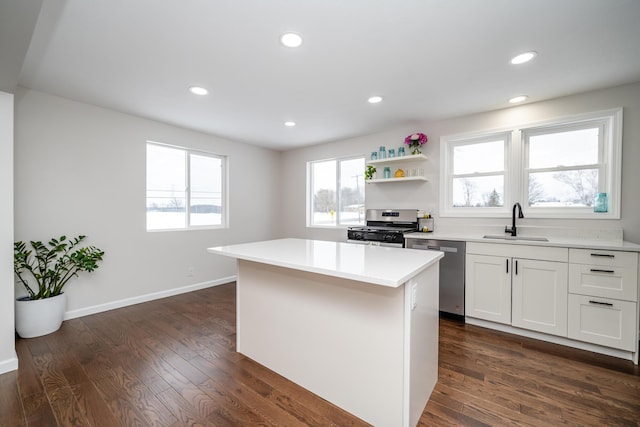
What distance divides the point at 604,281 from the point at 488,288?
0.88 m

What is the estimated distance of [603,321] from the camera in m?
2.32

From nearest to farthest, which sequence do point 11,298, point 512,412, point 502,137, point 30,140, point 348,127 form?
point 512,412 < point 11,298 < point 30,140 < point 502,137 < point 348,127

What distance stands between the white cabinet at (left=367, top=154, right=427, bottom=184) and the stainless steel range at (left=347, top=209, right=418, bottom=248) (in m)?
0.48

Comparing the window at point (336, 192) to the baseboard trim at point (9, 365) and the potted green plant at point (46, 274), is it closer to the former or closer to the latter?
the potted green plant at point (46, 274)

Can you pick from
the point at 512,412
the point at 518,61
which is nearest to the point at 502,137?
the point at 518,61

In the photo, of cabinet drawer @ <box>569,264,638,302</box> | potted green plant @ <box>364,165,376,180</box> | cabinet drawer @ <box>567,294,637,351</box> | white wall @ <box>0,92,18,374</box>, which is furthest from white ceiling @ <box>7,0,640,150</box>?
cabinet drawer @ <box>567,294,637,351</box>

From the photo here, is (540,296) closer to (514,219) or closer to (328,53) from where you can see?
(514,219)

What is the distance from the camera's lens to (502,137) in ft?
10.9

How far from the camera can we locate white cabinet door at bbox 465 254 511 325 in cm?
276

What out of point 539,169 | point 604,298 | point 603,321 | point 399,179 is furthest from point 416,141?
point 603,321

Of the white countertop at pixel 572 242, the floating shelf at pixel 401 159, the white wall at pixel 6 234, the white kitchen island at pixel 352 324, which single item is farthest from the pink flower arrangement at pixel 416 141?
the white wall at pixel 6 234

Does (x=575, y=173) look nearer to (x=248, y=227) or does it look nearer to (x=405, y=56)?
(x=405, y=56)

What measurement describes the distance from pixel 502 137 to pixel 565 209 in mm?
1055

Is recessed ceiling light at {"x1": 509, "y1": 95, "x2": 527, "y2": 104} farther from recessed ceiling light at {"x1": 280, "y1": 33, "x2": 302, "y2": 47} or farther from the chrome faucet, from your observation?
recessed ceiling light at {"x1": 280, "y1": 33, "x2": 302, "y2": 47}
